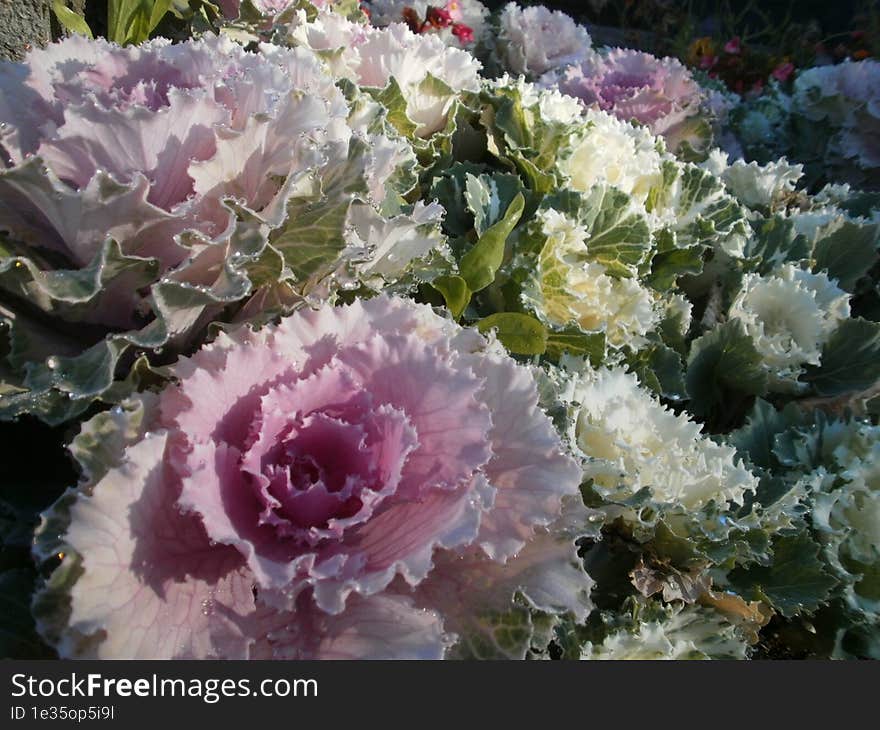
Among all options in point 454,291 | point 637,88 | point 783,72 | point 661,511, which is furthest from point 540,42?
point 661,511

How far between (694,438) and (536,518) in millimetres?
509

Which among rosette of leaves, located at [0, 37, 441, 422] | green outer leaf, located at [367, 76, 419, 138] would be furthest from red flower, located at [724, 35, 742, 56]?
rosette of leaves, located at [0, 37, 441, 422]

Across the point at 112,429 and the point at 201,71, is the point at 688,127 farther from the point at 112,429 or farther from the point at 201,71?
the point at 112,429

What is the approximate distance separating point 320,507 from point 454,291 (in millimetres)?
564

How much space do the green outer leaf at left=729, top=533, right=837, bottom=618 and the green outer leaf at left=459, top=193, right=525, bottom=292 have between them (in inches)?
24.1

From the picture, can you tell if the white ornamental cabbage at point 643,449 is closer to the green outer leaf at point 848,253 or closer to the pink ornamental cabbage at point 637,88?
the green outer leaf at point 848,253

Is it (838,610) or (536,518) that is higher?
(536,518)

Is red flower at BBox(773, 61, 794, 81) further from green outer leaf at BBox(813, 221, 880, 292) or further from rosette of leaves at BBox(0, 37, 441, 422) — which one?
rosette of leaves at BBox(0, 37, 441, 422)

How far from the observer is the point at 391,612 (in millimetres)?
742

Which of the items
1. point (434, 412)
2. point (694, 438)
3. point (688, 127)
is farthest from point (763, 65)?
point (434, 412)

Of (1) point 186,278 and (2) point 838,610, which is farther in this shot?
(2) point 838,610

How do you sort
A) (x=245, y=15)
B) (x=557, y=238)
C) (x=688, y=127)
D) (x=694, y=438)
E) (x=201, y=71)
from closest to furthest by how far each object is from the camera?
(x=201, y=71) → (x=694, y=438) → (x=557, y=238) → (x=245, y=15) → (x=688, y=127)

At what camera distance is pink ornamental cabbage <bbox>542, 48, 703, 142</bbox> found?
6.73 ft

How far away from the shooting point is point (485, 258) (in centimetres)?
126
